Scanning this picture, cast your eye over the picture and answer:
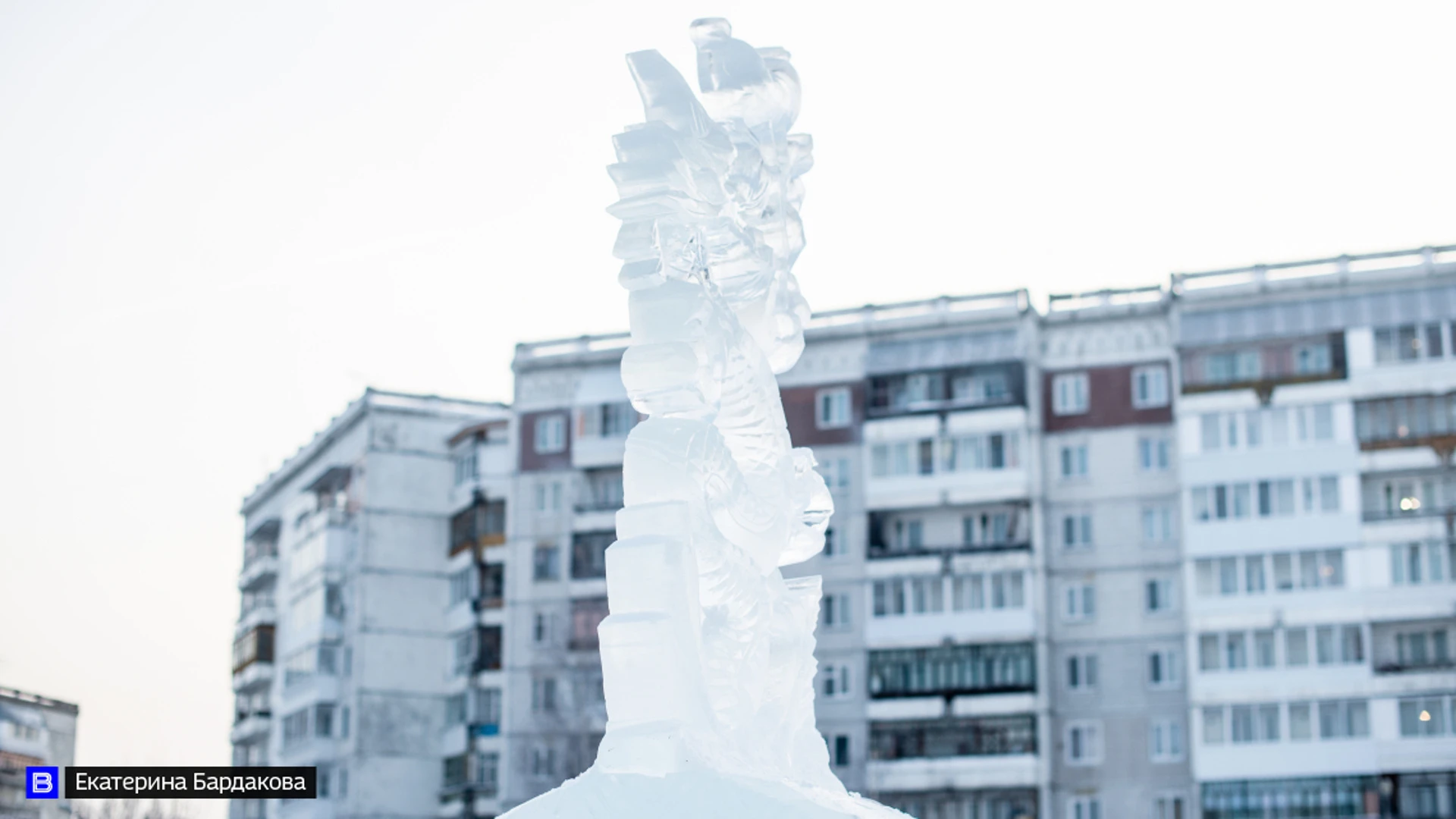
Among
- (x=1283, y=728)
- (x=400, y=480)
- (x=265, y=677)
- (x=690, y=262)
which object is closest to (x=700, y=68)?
(x=690, y=262)

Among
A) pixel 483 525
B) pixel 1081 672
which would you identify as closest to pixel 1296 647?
pixel 1081 672

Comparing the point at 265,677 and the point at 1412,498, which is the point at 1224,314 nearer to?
the point at 1412,498

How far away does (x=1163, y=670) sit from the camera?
1909 inches

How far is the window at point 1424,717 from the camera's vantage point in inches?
1751

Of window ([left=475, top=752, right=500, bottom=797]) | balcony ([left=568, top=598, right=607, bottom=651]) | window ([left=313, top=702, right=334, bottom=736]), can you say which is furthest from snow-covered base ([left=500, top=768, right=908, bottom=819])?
window ([left=313, top=702, right=334, bottom=736])

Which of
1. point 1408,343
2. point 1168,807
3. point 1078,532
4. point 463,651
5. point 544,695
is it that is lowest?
point 1168,807

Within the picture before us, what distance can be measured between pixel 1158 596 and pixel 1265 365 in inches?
242

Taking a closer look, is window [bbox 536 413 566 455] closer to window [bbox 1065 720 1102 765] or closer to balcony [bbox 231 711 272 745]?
balcony [bbox 231 711 272 745]

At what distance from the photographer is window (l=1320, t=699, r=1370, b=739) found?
45.0m

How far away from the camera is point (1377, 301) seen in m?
46.6

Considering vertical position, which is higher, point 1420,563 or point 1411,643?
point 1420,563

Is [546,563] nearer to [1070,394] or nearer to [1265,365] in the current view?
[1070,394]

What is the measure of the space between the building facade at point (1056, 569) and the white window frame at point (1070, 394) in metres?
0.06

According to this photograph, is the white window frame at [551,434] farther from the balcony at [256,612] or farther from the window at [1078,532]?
the window at [1078,532]
